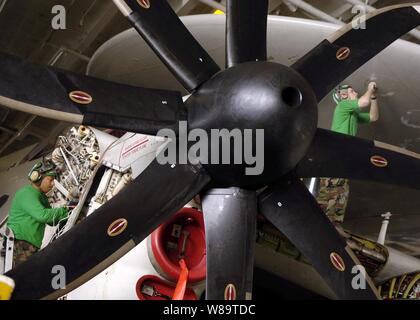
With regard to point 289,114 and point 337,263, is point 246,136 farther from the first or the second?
point 337,263

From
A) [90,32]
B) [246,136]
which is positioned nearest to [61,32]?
[90,32]

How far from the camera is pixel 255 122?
2.84m

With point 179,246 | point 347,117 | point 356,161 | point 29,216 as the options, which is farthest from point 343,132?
point 29,216

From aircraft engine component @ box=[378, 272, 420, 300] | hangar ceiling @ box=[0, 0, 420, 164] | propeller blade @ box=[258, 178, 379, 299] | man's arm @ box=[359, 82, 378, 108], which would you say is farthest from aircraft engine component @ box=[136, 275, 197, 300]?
hangar ceiling @ box=[0, 0, 420, 164]

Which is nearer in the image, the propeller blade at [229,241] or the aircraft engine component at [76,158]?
the propeller blade at [229,241]

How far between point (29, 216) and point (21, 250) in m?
0.28

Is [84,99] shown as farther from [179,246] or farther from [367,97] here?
[367,97]

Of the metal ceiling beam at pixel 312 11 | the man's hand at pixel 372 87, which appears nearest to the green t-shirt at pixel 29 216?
the man's hand at pixel 372 87

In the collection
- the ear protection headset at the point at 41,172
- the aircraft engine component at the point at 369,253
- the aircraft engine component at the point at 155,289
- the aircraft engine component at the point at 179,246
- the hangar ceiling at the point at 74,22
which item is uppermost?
the hangar ceiling at the point at 74,22

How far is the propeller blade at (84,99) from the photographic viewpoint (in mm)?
2793

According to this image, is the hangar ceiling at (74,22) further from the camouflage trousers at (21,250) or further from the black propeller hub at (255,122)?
the black propeller hub at (255,122)

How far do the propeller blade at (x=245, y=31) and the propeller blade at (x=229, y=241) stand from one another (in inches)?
30.2
